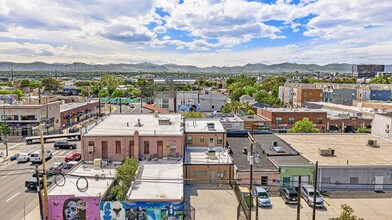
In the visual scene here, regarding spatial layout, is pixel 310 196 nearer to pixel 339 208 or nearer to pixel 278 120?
pixel 339 208

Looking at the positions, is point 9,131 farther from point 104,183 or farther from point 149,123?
point 104,183

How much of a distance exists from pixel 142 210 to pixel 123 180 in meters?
3.53

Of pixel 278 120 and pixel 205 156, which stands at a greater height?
pixel 278 120

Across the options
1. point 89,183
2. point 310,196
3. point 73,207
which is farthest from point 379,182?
point 73,207

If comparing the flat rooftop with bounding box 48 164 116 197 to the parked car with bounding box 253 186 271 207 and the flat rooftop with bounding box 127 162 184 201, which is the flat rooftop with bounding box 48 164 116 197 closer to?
the flat rooftop with bounding box 127 162 184 201

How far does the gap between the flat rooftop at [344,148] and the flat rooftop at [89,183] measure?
60.7 feet

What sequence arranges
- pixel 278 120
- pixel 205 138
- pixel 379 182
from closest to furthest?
pixel 379 182, pixel 205 138, pixel 278 120

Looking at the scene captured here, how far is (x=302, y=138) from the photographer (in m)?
37.9

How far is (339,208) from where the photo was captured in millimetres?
23219

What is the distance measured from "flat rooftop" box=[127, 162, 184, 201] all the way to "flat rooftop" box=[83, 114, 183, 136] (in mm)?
3834

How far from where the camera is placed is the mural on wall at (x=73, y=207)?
20.0 m

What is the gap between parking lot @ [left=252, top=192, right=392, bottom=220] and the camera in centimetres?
2191

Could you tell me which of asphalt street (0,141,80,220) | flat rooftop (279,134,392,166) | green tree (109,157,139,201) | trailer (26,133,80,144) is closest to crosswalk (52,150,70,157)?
asphalt street (0,141,80,220)

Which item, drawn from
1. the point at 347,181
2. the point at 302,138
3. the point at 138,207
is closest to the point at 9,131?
the point at 138,207
